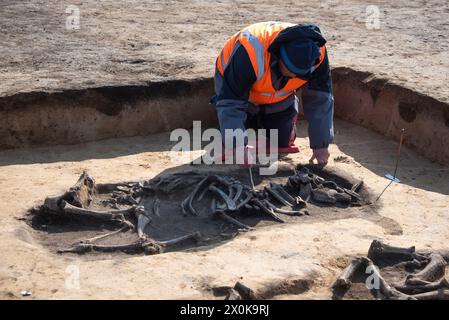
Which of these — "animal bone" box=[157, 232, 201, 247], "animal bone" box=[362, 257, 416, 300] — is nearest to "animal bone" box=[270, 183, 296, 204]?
"animal bone" box=[157, 232, 201, 247]

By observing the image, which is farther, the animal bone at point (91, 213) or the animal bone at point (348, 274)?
the animal bone at point (91, 213)

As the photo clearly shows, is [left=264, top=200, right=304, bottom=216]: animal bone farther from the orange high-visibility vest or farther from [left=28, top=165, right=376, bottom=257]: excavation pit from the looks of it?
the orange high-visibility vest

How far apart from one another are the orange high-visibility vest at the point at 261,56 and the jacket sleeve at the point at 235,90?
0.05m

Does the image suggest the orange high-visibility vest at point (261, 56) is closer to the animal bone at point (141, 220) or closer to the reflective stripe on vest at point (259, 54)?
the reflective stripe on vest at point (259, 54)

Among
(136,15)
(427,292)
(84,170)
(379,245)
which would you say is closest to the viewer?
(427,292)

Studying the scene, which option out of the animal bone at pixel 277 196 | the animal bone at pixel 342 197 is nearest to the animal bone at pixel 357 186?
the animal bone at pixel 342 197

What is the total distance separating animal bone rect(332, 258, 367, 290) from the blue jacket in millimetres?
1600

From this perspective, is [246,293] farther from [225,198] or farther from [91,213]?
[91,213]

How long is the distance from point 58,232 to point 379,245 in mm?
1974

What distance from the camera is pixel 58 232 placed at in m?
4.83

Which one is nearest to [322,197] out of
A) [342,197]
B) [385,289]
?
[342,197]

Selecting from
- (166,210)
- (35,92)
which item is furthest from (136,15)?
(166,210)

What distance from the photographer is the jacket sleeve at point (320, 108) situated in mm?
5910

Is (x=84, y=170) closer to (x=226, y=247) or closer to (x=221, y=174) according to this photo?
(x=221, y=174)
